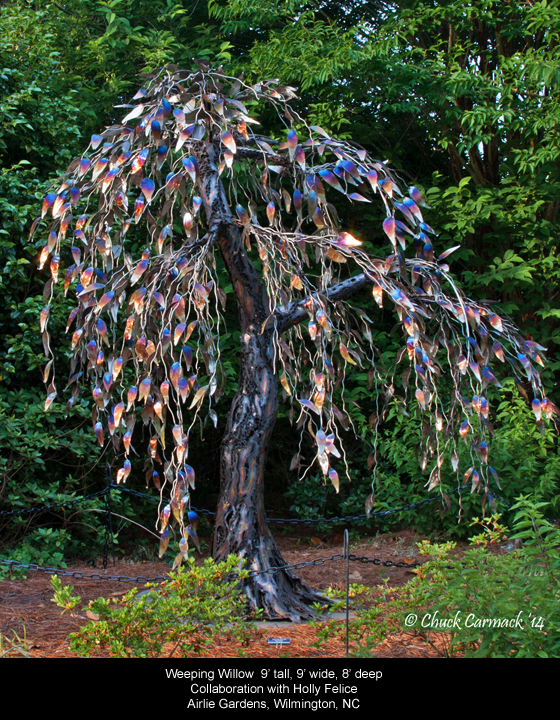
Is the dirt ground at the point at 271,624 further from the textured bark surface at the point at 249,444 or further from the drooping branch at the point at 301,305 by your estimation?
the drooping branch at the point at 301,305

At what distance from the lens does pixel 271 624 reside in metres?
3.06

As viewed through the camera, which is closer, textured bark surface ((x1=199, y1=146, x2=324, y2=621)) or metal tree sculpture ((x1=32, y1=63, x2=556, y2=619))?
metal tree sculpture ((x1=32, y1=63, x2=556, y2=619))

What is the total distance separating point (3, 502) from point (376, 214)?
423 centimetres

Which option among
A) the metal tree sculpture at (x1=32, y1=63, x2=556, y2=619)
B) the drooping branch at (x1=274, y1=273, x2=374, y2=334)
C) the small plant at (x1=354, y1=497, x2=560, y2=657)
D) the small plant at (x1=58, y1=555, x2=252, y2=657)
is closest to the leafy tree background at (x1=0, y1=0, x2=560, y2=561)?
the metal tree sculpture at (x1=32, y1=63, x2=556, y2=619)

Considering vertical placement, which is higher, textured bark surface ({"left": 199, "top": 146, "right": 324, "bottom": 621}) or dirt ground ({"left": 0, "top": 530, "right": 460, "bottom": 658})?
textured bark surface ({"left": 199, "top": 146, "right": 324, "bottom": 621})

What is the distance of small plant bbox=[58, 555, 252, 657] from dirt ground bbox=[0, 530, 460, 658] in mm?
169

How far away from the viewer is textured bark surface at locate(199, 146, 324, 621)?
10.6ft

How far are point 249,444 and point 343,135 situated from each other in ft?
9.80

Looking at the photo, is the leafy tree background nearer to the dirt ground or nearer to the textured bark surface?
the dirt ground

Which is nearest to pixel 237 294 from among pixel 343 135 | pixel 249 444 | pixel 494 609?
pixel 249 444

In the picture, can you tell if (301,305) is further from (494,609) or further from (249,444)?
(494,609)

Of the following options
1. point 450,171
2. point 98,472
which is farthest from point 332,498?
point 450,171

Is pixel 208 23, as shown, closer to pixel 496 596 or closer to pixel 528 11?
pixel 528 11

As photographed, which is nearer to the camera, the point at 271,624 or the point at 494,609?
the point at 494,609
